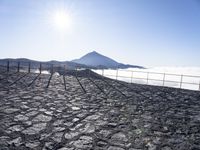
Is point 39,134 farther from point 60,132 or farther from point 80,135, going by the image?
point 80,135

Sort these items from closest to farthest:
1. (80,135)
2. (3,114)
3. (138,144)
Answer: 1. (138,144)
2. (80,135)
3. (3,114)

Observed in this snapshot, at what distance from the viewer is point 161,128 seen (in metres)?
6.98

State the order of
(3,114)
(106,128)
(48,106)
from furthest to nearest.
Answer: (48,106) < (3,114) < (106,128)

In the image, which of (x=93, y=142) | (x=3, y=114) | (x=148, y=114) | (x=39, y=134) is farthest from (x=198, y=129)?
(x=3, y=114)

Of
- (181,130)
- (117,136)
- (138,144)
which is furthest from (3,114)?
(181,130)

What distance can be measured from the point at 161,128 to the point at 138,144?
162 cm

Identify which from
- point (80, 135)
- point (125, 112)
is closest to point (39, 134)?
point (80, 135)

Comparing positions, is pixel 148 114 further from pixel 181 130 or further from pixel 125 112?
pixel 181 130

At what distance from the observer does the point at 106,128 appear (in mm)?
6773

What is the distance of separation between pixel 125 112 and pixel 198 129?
111 inches

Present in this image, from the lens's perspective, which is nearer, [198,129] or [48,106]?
[198,129]

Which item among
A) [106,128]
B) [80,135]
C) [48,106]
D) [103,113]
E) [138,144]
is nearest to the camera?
[138,144]

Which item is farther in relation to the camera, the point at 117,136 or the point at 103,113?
the point at 103,113

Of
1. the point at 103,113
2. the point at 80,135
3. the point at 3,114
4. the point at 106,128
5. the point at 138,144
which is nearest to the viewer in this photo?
the point at 138,144
